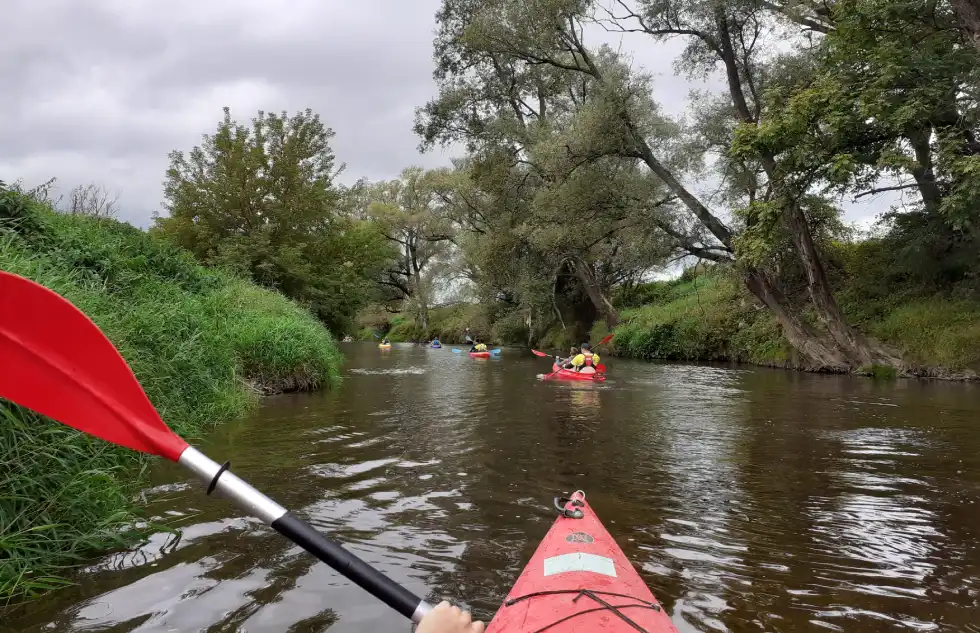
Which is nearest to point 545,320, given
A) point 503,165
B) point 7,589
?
point 503,165

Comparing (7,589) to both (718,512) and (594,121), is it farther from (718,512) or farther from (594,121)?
(594,121)

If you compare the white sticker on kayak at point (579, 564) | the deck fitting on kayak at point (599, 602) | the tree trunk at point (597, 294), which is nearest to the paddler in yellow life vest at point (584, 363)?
the tree trunk at point (597, 294)

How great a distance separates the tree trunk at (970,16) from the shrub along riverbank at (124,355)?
12609 mm

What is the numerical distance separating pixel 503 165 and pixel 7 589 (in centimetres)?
2055

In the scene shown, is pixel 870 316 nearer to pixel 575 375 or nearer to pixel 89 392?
pixel 575 375

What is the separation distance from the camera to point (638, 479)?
505 centimetres

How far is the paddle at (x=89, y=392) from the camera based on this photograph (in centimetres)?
185

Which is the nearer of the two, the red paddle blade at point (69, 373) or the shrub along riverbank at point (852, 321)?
the red paddle blade at point (69, 373)

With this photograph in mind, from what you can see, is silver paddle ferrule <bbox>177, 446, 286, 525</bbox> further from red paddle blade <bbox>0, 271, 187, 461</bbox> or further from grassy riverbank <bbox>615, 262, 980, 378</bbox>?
grassy riverbank <bbox>615, 262, 980, 378</bbox>

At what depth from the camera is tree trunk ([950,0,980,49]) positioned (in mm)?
10508

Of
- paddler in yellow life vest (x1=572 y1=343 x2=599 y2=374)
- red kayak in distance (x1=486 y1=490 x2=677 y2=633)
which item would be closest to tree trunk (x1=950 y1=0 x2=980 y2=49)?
paddler in yellow life vest (x1=572 y1=343 x2=599 y2=374)

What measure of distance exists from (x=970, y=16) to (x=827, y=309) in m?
6.26

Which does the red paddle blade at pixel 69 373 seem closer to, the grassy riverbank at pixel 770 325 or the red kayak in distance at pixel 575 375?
the red kayak in distance at pixel 575 375

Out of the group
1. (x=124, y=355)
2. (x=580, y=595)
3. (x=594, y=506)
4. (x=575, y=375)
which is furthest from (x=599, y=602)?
(x=575, y=375)
